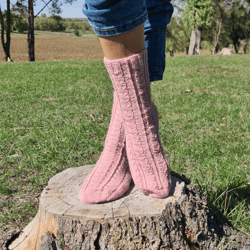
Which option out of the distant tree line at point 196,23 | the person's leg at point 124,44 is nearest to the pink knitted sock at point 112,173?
the person's leg at point 124,44

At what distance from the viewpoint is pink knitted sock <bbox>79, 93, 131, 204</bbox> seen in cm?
127

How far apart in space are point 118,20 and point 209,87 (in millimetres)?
4634

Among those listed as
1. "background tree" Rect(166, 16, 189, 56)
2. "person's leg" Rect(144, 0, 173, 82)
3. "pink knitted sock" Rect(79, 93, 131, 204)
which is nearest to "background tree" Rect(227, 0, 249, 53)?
"background tree" Rect(166, 16, 189, 56)

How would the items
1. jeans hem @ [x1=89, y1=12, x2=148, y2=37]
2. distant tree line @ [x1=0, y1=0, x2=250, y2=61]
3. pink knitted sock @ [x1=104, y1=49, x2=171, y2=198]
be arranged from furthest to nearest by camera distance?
1. distant tree line @ [x1=0, y1=0, x2=250, y2=61]
2. pink knitted sock @ [x1=104, y1=49, x2=171, y2=198]
3. jeans hem @ [x1=89, y1=12, x2=148, y2=37]

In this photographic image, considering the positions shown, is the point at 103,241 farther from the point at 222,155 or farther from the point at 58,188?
the point at 222,155

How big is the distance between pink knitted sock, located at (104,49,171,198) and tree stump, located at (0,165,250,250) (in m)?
0.10

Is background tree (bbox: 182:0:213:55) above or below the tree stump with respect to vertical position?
above

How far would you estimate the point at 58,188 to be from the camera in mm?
1412

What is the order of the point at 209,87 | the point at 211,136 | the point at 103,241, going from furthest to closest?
the point at 209,87
the point at 211,136
the point at 103,241

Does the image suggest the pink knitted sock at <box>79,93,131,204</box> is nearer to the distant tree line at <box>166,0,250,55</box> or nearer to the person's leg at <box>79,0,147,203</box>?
the person's leg at <box>79,0,147,203</box>

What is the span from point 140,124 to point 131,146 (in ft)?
0.44

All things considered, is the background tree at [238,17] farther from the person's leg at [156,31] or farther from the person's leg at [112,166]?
the person's leg at [112,166]

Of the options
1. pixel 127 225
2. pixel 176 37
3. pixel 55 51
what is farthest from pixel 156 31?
pixel 176 37

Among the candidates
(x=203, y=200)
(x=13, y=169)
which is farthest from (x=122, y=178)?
(x=13, y=169)
